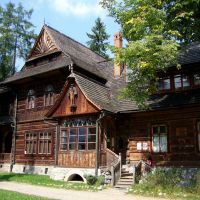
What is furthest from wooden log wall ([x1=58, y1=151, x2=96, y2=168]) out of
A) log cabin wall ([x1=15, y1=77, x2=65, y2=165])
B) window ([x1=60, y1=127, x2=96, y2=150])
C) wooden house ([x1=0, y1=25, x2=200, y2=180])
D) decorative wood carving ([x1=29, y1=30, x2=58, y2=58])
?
decorative wood carving ([x1=29, y1=30, x2=58, y2=58])

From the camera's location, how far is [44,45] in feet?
89.7

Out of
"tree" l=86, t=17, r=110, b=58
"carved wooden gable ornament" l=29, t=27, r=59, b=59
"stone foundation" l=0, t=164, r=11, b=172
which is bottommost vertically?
"stone foundation" l=0, t=164, r=11, b=172

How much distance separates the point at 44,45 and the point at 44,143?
26.7 ft

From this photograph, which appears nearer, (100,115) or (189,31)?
(189,31)

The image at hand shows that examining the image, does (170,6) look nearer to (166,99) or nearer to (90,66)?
(166,99)

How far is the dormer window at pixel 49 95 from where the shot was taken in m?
25.3

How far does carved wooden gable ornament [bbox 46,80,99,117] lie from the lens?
1997 cm

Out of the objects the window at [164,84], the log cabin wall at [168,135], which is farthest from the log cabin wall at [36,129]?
the window at [164,84]

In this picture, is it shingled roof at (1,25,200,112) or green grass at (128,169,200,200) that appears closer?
green grass at (128,169,200,200)

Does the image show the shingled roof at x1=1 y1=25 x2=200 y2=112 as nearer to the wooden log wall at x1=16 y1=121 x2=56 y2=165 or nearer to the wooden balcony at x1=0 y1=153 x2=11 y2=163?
the wooden log wall at x1=16 y1=121 x2=56 y2=165

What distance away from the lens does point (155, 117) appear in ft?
65.1

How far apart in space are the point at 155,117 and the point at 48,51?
36.7ft

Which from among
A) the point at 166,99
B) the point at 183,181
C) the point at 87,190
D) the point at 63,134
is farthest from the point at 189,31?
the point at 63,134

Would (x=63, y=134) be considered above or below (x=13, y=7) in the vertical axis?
below
